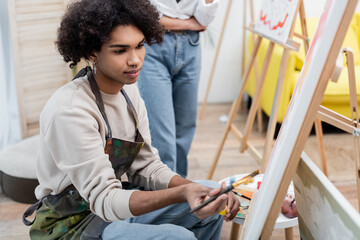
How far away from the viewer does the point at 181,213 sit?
1379 mm

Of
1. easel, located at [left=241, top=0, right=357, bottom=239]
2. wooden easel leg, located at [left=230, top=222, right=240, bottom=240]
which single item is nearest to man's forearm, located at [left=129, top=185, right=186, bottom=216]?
easel, located at [left=241, top=0, right=357, bottom=239]

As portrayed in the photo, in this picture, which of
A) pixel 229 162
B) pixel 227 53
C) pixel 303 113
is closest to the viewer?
pixel 303 113

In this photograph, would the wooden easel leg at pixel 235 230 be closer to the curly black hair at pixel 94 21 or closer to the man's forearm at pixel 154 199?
the man's forearm at pixel 154 199

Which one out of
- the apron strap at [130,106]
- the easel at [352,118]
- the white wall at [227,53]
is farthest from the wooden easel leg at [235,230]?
the white wall at [227,53]

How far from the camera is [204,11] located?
1.91m

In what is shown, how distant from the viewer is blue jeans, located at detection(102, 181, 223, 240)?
1.20 meters

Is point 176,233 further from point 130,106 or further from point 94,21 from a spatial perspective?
point 94,21

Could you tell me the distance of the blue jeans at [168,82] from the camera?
6.23ft

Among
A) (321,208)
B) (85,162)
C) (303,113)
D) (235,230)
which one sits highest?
(303,113)

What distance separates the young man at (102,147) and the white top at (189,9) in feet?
1.71

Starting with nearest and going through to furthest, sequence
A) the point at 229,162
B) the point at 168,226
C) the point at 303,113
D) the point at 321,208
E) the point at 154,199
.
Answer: the point at 303,113, the point at 321,208, the point at 154,199, the point at 168,226, the point at 229,162

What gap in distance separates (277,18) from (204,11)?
0.36m

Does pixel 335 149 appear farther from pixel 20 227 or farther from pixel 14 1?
pixel 14 1

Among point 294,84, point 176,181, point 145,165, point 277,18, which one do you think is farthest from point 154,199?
point 294,84
